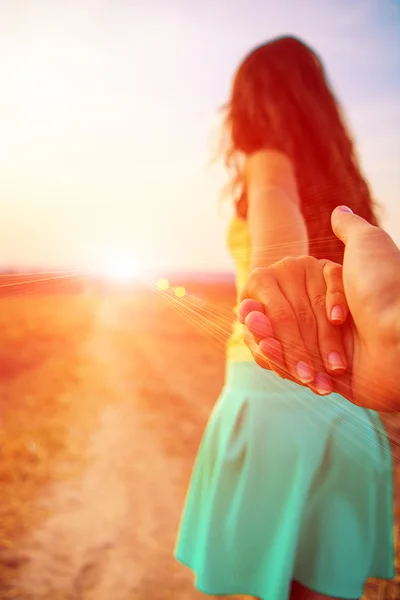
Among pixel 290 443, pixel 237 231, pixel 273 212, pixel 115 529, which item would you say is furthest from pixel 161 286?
pixel 115 529

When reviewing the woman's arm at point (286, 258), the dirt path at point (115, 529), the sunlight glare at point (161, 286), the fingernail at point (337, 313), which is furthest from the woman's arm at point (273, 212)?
the dirt path at point (115, 529)

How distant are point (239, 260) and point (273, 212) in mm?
426

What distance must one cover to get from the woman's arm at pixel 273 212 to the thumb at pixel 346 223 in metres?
0.30

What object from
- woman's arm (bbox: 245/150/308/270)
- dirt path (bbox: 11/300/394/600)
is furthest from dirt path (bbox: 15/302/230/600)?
woman's arm (bbox: 245/150/308/270)

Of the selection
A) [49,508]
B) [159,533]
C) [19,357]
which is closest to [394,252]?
[159,533]

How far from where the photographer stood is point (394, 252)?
0.67m

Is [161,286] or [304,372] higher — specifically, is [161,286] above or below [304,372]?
above

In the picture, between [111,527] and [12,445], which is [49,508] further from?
[12,445]

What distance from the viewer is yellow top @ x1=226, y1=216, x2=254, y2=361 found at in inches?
57.6

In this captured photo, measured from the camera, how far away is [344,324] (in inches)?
28.1

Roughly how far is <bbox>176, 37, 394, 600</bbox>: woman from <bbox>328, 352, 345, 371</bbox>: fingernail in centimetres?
48

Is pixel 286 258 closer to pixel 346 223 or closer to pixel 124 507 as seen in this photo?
pixel 346 223

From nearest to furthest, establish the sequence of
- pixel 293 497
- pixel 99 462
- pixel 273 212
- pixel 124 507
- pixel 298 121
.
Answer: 1. pixel 273 212
2. pixel 293 497
3. pixel 298 121
4. pixel 124 507
5. pixel 99 462

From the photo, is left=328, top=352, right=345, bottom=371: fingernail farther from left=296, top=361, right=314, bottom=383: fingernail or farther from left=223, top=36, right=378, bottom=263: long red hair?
left=223, top=36, right=378, bottom=263: long red hair
